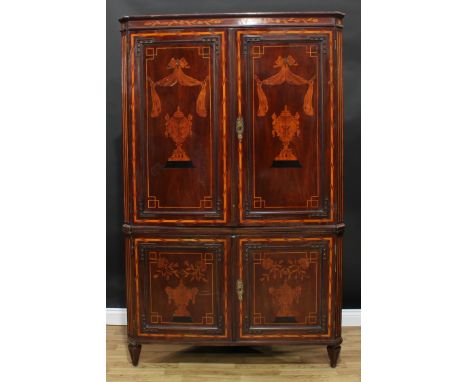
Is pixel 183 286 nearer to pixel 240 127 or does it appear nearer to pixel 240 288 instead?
pixel 240 288

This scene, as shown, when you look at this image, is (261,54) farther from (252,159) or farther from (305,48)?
(252,159)

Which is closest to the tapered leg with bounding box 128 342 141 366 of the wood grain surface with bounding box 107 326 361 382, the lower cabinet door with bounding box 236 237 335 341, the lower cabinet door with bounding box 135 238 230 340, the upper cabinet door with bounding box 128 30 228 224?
the wood grain surface with bounding box 107 326 361 382

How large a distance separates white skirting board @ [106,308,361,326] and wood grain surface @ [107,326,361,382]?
6.6 inches

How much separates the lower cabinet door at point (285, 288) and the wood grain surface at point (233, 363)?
8.7 inches

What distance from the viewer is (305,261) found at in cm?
291

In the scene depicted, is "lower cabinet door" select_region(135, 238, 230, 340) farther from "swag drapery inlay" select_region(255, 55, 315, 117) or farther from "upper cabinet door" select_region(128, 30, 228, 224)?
"swag drapery inlay" select_region(255, 55, 315, 117)

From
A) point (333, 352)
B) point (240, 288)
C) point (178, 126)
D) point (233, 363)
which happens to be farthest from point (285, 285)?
point (178, 126)

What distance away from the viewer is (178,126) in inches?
113

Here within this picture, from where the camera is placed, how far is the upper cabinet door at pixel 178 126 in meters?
2.84

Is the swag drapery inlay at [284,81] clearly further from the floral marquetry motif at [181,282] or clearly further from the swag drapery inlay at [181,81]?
the floral marquetry motif at [181,282]

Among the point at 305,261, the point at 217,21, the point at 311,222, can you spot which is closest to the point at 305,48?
the point at 217,21

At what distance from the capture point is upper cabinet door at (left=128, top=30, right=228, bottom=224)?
2838mm

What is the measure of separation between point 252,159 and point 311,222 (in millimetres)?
455

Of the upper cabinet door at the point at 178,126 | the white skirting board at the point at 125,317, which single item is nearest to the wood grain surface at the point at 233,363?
the white skirting board at the point at 125,317
